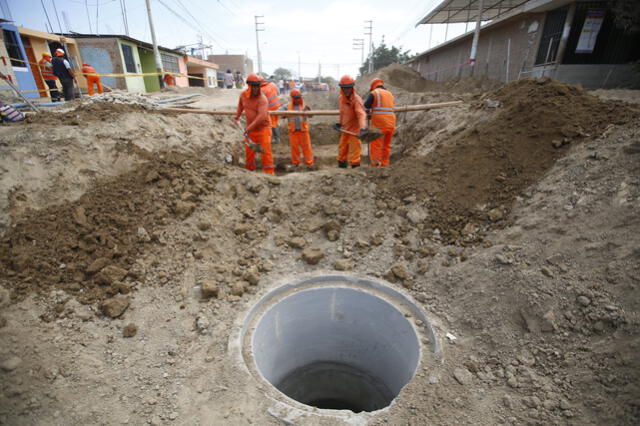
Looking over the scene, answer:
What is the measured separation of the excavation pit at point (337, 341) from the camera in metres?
3.50

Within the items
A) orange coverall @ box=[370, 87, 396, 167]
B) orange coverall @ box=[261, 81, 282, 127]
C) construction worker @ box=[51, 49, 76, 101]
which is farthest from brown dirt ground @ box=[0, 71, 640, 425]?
construction worker @ box=[51, 49, 76, 101]

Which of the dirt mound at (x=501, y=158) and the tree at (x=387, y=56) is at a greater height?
the tree at (x=387, y=56)

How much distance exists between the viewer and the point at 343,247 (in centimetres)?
417

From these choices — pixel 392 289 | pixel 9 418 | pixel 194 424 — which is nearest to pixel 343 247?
Answer: pixel 392 289

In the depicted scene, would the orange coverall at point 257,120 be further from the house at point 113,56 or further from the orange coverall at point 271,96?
the house at point 113,56

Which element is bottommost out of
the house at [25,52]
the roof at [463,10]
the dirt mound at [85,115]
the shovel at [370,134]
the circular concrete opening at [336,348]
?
the circular concrete opening at [336,348]

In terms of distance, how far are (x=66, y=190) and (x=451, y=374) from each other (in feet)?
15.4

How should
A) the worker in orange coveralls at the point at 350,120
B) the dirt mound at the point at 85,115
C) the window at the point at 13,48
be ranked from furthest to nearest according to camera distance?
the window at the point at 13,48, the worker in orange coveralls at the point at 350,120, the dirt mound at the point at 85,115

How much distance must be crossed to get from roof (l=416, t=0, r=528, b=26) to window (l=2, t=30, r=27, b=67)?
18.2 meters

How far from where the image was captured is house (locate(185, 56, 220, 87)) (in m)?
26.1

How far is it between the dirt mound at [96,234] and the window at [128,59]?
15.5 metres

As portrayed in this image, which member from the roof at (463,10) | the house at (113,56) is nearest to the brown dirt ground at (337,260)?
the house at (113,56)

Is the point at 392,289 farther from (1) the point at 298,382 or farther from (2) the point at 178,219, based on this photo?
(2) the point at 178,219

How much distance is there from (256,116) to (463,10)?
18.0 meters
